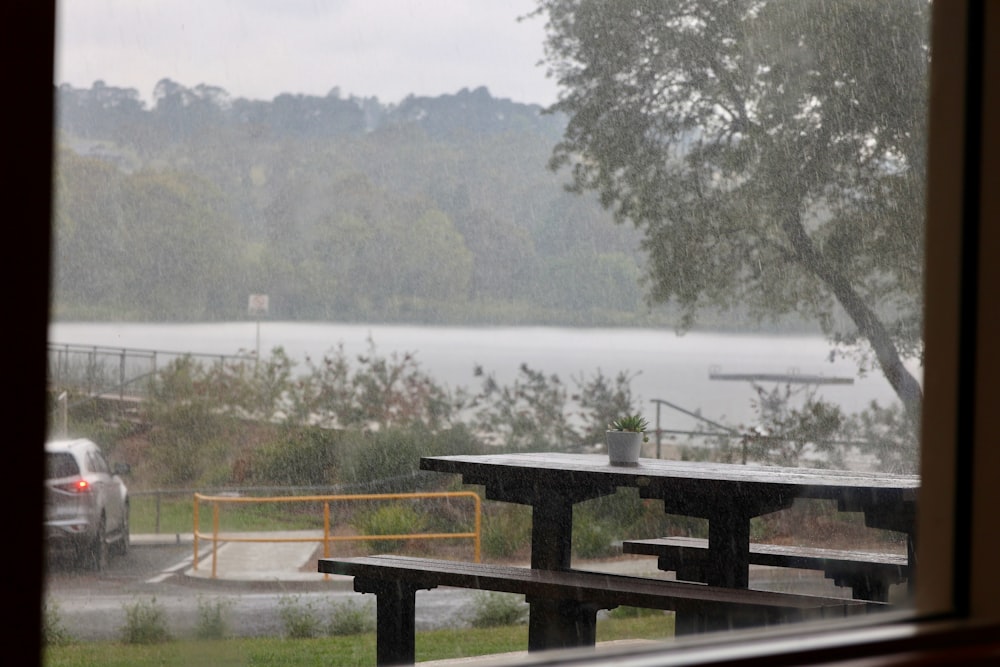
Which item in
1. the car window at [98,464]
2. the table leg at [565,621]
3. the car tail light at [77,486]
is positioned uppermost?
the table leg at [565,621]

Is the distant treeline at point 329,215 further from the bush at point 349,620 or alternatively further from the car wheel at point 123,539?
the bush at point 349,620

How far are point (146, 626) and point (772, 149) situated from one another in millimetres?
5345

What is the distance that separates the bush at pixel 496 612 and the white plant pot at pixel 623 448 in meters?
3.80

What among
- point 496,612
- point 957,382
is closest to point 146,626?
point 496,612

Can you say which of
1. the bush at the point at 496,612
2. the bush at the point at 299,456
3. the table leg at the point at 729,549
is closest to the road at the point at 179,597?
the bush at the point at 496,612

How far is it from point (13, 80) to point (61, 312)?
1096cm

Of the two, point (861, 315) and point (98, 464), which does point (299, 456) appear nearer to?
point (98, 464)

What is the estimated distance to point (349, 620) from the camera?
7.04 meters

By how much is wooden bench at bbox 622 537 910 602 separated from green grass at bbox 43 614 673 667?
215 centimetres

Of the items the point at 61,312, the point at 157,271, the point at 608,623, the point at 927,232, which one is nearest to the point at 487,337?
the point at 157,271

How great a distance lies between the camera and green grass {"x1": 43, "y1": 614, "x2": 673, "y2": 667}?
6012mm

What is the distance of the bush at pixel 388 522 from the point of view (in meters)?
8.52

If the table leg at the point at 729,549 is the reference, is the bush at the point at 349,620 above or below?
below

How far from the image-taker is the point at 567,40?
30.5 feet
